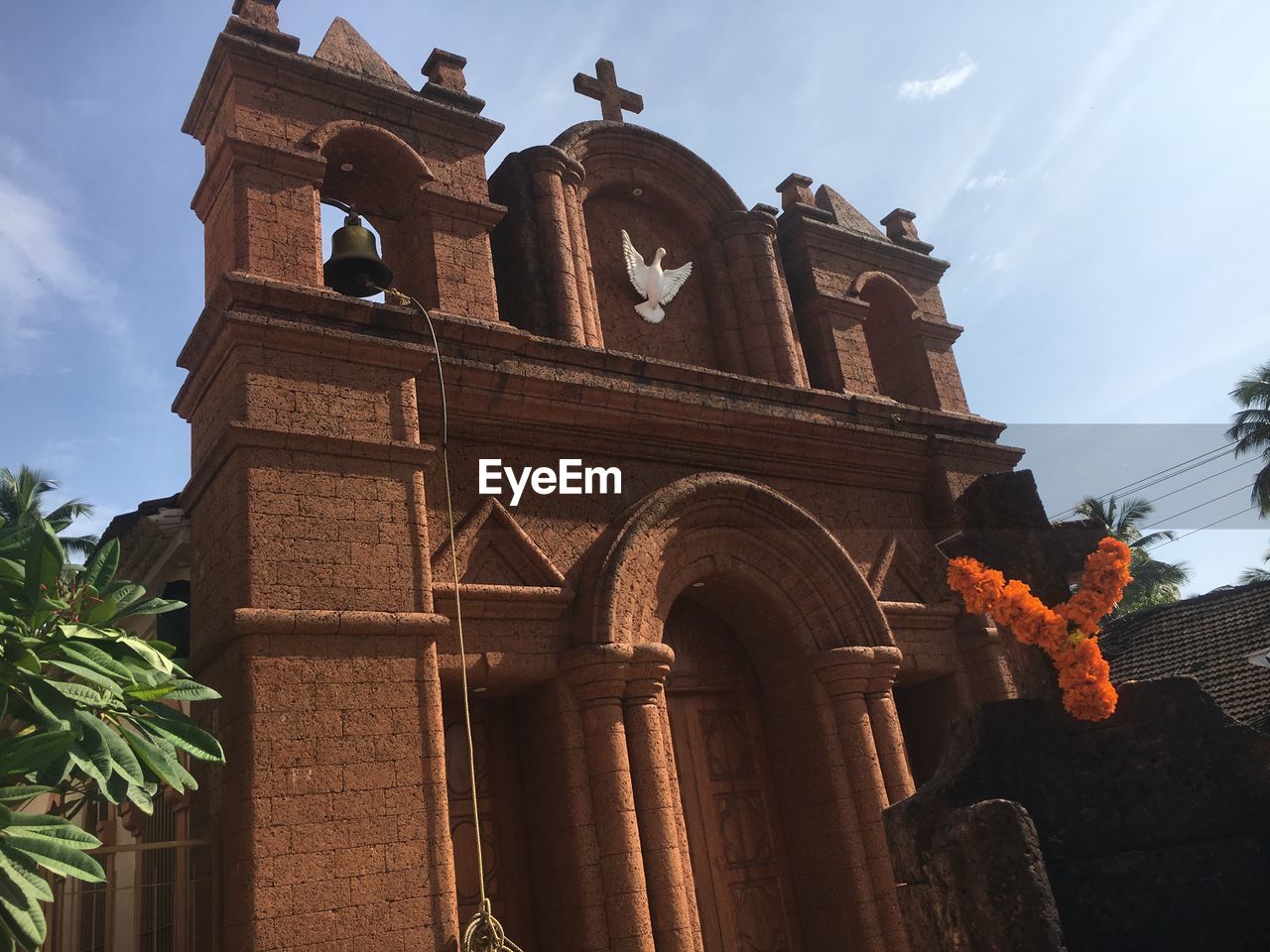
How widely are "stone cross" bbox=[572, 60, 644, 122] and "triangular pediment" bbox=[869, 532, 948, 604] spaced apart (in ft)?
17.1

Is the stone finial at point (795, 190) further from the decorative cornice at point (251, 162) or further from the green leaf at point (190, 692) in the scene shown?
the green leaf at point (190, 692)

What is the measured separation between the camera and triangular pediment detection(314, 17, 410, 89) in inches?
352

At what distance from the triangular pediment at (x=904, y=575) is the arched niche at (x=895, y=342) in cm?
220

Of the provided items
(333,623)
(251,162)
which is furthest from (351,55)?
(333,623)

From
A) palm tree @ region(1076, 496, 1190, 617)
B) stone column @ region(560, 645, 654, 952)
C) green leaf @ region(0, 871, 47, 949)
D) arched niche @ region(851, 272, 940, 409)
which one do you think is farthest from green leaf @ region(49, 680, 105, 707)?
palm tree @ region(1076, 496, 1190, 617)

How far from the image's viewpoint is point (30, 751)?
4477mm

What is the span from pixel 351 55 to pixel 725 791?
23.6 feet

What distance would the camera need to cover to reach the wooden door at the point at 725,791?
8.52 meters

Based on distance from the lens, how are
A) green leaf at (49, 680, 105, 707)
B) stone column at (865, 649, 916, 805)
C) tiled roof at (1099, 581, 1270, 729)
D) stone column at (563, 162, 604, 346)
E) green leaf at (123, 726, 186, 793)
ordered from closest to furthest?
green leaf at (49, 680, 105, 707) < green leaf at (123, 726, 186, 793) < stone column at (865, 649, 916, 805) < stone column at (563, 162, 604, 346) < tiled roof at (1099, 581, 1270, 729)

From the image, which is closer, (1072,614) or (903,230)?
(1072,614)

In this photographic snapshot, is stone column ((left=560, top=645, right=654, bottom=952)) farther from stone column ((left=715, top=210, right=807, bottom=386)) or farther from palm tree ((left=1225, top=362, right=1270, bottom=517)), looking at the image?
palm tree ((left=1225, top=362, right=1270, bottom=517))

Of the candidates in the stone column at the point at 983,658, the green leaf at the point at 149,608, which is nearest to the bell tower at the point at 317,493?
the green leaf at the point at 149,608

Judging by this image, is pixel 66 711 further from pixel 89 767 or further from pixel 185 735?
pixel 185 735

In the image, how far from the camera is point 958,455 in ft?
36.1
